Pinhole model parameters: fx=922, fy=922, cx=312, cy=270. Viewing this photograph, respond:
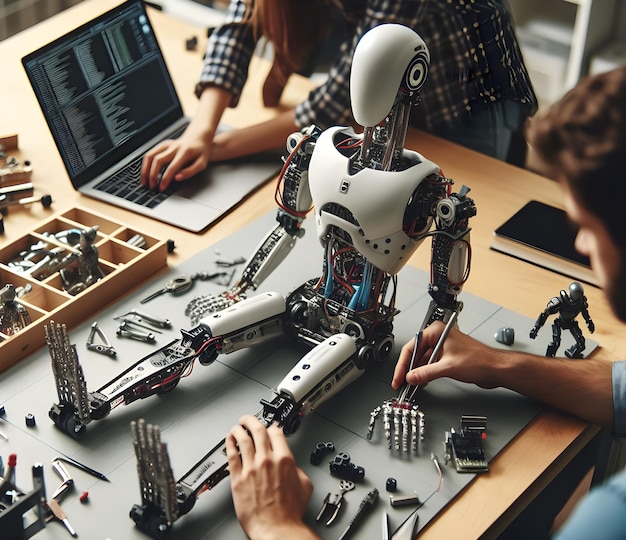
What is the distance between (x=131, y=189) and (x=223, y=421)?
2.35ft

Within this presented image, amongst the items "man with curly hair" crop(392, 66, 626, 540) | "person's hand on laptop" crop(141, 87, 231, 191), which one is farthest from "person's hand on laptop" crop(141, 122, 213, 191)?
"man with curly hair" crop(392, 66, 626, 540)

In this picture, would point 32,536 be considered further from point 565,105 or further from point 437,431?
point 565,105

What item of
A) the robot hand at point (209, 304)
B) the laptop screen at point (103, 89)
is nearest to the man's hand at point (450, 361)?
the robot hand at point (209, 304)

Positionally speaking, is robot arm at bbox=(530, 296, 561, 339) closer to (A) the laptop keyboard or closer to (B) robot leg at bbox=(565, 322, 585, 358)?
(B) robot leg at bbox=(565, 322, 585, 358)

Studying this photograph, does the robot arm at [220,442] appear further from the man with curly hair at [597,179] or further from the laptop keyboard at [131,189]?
the laptop keyboard at [131,189]

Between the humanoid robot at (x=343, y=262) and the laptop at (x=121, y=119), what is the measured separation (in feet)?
1.30

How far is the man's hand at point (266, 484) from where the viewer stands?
1245 mm

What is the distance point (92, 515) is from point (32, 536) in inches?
3.3

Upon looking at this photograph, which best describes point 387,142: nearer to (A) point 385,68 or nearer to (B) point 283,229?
(A) point 385,68

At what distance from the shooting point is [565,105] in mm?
958

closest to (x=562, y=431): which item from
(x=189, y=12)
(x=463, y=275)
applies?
(x=463, y=275)

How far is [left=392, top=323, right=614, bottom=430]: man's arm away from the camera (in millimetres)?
1479

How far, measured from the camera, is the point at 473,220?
1938mm

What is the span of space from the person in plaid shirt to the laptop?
51 mm
